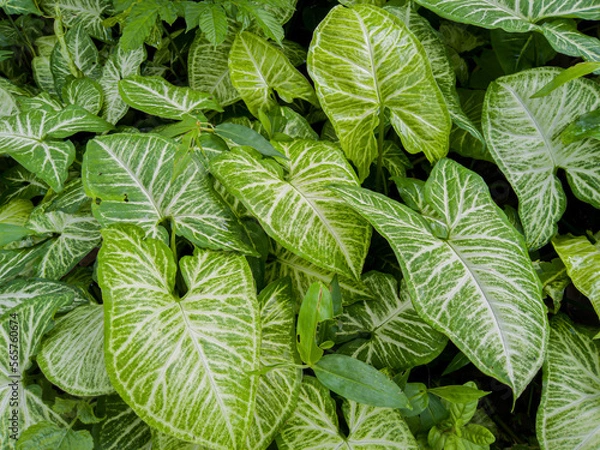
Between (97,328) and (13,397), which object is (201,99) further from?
(13,397)

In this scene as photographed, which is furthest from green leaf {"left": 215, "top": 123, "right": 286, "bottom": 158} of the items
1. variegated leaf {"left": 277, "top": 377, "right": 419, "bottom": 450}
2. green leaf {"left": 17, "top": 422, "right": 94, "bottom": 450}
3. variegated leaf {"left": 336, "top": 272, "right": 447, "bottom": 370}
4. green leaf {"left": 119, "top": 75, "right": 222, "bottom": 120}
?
green leaf {"left": 17, "top": 422, "right": 94, "bottom": 450}

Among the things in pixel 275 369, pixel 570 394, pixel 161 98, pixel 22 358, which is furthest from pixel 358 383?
pixel 161 98

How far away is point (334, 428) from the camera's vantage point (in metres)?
0.88

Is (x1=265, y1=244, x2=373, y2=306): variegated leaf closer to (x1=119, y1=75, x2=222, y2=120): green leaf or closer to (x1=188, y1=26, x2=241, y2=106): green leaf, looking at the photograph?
(x1=119, y1=75, x2=222, y2=120): green leaf

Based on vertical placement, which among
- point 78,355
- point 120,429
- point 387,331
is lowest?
point 120,429

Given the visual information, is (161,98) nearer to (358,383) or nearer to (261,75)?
(261,75)

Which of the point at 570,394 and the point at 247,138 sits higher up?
the point at 247,138

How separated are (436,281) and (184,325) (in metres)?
0.39

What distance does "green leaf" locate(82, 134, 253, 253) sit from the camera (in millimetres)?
880

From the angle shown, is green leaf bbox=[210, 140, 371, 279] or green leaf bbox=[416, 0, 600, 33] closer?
green leaf bbox=[210, 140, 371, 279]

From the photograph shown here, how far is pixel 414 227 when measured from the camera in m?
0.85

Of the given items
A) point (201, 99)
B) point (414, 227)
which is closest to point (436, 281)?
Result: point (414, 227)

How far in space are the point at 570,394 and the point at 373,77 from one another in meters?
0.70

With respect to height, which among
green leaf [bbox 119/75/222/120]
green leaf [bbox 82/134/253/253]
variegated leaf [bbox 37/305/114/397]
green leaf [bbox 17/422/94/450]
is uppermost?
green leaf [bbox 119/75/222/120]
